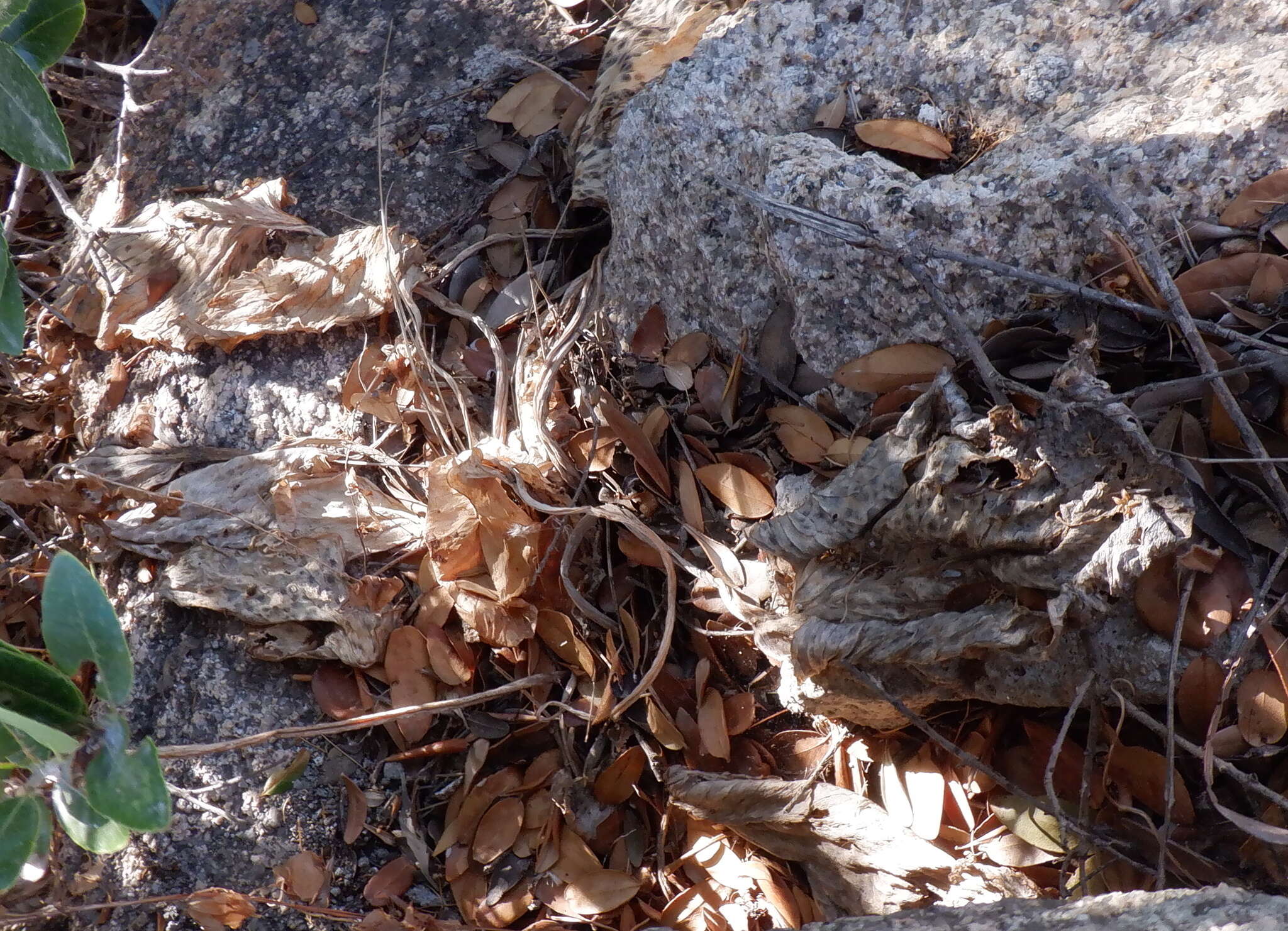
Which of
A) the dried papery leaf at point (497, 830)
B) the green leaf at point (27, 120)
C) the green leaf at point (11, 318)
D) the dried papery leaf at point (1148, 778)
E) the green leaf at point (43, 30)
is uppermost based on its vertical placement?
the green leaf at point (43, 30)

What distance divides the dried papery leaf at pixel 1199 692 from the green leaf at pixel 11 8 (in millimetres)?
1826

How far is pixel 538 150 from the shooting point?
202 cm

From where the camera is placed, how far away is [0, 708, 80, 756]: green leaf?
90 centimetres

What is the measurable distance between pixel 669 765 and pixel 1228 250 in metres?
1.25

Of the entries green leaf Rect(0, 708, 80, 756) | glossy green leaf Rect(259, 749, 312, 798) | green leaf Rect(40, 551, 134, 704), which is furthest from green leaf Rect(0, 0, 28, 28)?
glossy green leaf Rect(259, 749, 312, 798)

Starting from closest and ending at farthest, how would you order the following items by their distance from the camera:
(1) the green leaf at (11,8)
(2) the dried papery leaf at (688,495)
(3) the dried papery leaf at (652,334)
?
(1) the green leaf at (11,8), (2) the dried papery leaf at (688,495), (3) the dried papery leaf at (652,334)

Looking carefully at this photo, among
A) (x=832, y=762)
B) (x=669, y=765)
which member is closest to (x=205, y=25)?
(x=669, y=765)

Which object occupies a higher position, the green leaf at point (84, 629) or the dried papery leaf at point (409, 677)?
the green leaf at point (84, 629)

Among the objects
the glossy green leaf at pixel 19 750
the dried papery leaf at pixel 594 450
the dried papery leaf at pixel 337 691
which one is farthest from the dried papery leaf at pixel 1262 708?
the glossy green leaf at pixel 19 750

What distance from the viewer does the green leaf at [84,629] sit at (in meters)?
0.98

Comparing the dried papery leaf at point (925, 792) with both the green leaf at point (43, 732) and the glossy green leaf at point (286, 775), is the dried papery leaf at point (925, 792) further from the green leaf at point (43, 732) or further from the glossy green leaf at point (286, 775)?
the green leaf at point (43, 732)

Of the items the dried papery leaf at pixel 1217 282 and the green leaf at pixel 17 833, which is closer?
the green leaf at pixel 17 833

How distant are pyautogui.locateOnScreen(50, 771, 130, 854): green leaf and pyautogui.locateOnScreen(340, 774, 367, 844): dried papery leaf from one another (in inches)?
25.7

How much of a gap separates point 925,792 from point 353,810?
1.03 metres
